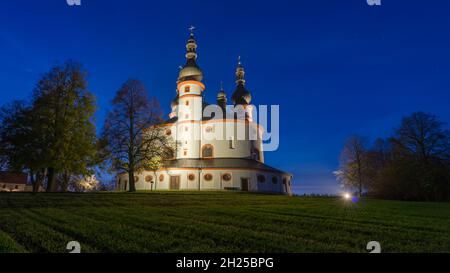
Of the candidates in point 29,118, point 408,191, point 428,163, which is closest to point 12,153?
point 29,118

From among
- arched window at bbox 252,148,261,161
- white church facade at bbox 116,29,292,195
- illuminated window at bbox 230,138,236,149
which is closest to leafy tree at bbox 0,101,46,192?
white church facade at bbox 116,29,292,195

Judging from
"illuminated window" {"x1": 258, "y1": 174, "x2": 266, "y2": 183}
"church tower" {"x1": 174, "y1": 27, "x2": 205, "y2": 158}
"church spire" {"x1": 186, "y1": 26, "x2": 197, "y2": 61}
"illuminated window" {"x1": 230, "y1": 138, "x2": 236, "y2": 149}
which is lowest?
"illuminated window" {"x1": 258, "y1": 174, "x2": 266, "y2": 183}

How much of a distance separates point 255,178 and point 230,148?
7690 millimetres

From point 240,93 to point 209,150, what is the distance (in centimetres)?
1458

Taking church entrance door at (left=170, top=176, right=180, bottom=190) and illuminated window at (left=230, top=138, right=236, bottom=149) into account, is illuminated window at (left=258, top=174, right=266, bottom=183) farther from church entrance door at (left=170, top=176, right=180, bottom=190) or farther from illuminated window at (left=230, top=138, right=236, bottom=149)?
church entrance door at (left=170, top=176, right=180, bottom=190)

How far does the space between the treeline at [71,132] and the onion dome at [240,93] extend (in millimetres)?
26648

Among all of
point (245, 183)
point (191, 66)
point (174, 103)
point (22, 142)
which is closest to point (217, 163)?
point (245, 183)

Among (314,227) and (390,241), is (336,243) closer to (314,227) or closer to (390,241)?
(390,241)

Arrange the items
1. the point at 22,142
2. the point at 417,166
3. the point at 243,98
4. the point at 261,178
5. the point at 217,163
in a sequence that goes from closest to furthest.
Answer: the point at 22,142 < the point at 417,166 < the point at 261,178 < the point at 217,163 < the point at 243,98

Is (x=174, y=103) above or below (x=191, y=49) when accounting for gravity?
below

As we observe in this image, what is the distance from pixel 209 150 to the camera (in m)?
47.1

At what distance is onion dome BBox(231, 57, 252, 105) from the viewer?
54719 millimetres

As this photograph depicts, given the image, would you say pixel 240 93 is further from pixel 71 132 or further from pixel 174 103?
pixel 71 132

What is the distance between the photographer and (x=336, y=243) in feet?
20.7
